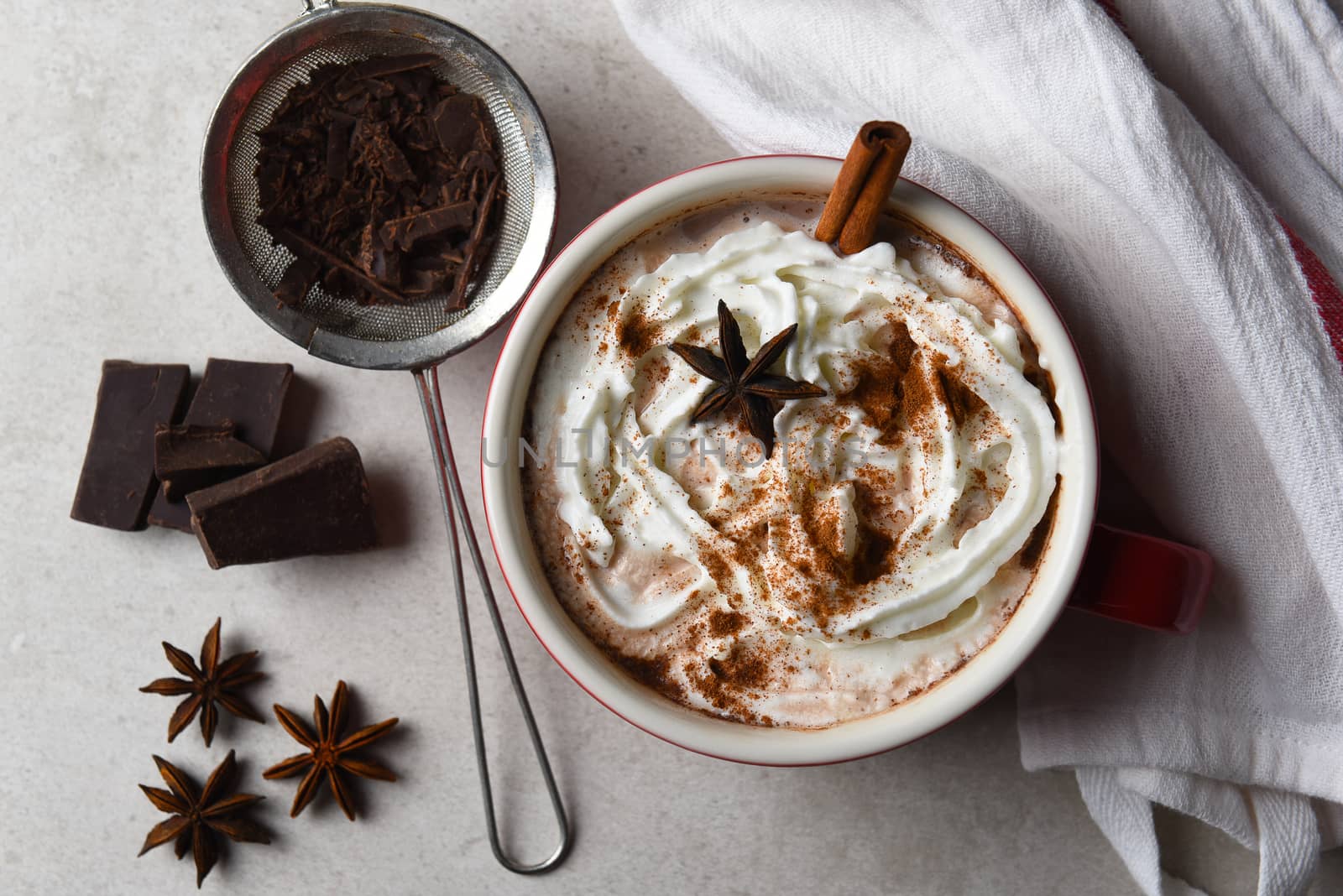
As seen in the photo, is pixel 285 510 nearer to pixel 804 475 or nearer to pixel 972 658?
pixel 804 475

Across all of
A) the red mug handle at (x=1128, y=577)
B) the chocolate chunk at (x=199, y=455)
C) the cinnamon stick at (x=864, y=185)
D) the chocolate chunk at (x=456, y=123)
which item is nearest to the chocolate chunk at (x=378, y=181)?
the chocolate chunk at (x=456, y=123)

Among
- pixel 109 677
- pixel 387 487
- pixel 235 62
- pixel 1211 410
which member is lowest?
pixel 109 677

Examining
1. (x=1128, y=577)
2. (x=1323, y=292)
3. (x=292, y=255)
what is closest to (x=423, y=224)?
(x=292, y=255)

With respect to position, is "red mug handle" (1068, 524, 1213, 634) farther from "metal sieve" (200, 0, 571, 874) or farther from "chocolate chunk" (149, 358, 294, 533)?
"chocolate chunk" (149, 358, 294, 533)

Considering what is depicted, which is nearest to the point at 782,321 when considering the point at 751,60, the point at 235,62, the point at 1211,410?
the point at 751,60

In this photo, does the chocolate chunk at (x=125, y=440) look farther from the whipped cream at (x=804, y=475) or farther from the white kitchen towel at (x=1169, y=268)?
the white kitchen towel at (x=1169, y=268)

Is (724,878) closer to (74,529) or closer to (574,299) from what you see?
(574,299)
